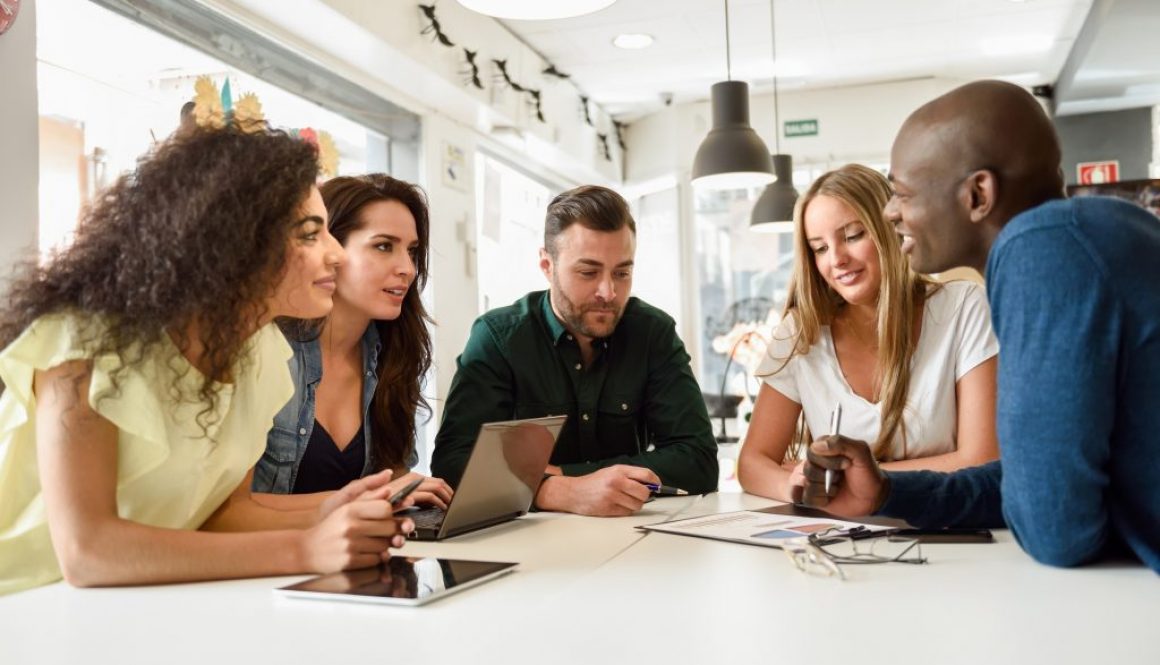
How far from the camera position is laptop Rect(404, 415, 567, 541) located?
154 cm

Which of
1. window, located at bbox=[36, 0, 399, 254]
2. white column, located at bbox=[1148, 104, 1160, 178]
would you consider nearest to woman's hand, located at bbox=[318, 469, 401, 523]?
window, located at bbox=[36, 0, 399, 254]

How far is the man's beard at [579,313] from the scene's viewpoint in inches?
92.1

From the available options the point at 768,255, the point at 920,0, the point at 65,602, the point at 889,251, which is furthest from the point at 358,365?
the point at 768,255

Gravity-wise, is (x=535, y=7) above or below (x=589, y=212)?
above

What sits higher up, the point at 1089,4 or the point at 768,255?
the point at 1089,4

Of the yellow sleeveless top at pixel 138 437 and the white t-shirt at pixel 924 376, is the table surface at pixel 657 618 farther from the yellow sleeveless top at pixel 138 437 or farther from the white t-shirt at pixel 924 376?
the white t-shirt at pixel 924 376

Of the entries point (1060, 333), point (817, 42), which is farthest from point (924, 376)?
point (817, 42)

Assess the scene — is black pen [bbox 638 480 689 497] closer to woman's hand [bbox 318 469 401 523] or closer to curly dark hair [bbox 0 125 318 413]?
woman's hand [bbox 318 469 401 523]

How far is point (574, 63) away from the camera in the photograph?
563 cm

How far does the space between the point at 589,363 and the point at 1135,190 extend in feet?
16.2

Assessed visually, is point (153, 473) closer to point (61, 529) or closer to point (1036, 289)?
point (61, 529)

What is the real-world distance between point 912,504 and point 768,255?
5594mm

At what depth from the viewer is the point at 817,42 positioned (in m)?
5.50

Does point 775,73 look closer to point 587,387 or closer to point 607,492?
point 587,387
